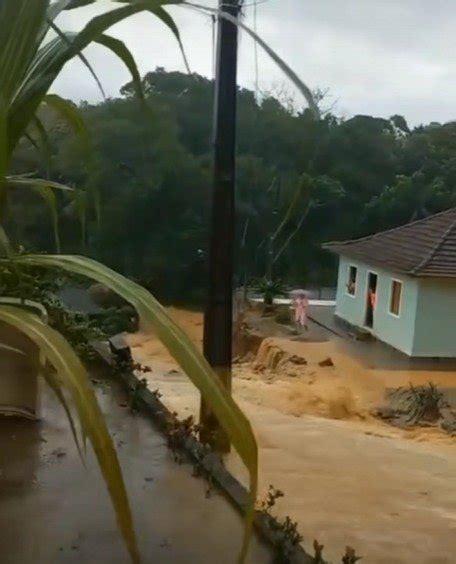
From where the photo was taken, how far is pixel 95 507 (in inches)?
41.6

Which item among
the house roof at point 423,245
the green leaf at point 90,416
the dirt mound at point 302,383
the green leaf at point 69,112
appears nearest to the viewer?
the green leaf at point 90,416

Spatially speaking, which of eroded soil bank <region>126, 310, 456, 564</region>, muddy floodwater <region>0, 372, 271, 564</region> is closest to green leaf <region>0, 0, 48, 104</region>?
muddy floodwater <region>0, 372, 271, 564</region>

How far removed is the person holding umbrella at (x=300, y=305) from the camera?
1.57 m

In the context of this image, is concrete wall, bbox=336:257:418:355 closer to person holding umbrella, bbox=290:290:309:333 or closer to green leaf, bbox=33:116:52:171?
person holding umbrella, bbox=290:290:309:333

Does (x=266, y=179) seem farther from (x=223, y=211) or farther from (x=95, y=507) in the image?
(x=95, y=507)

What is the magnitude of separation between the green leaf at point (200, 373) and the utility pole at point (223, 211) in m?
1.21

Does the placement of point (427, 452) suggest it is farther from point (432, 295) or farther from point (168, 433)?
point (168, 433)

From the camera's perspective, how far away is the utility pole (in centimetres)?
162

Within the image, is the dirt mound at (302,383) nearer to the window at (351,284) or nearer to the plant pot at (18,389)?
the window at (351,284)

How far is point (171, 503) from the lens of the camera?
1.08 m

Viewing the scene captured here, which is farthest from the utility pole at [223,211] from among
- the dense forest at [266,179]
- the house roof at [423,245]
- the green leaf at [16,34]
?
the green leaf at [16,34]

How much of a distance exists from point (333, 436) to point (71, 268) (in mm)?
1389

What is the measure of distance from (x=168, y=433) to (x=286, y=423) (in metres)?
0.47

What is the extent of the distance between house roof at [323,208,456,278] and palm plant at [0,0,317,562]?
1.05 metres
